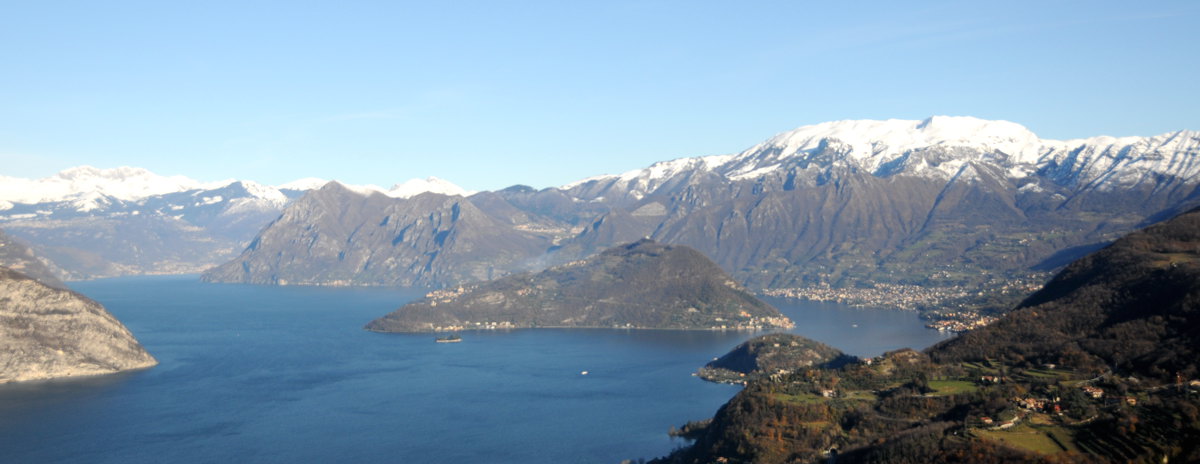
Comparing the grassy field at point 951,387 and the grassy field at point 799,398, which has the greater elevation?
the grassy field at point 951,387

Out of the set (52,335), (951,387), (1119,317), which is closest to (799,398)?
(951,387)

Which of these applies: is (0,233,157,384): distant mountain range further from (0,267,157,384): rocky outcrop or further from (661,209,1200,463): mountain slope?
(661,209,1200,463): mountain slope

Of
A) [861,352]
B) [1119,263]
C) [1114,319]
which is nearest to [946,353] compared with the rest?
[1114,319]

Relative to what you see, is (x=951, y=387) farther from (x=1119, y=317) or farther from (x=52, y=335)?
(x=52, y=335)

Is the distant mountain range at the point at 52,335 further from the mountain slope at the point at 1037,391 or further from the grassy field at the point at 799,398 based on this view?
the grassy field at the point at 799,398

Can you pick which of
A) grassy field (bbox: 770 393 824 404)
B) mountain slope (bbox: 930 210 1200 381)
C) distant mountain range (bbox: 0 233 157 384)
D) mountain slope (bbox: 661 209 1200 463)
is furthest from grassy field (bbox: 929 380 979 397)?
distant mountain range (bbox: 0 233 157 384)

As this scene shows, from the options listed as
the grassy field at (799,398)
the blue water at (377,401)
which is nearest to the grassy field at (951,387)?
the grassy field at (799,398)

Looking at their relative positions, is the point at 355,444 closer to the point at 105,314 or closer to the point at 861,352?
the point at 105,314
